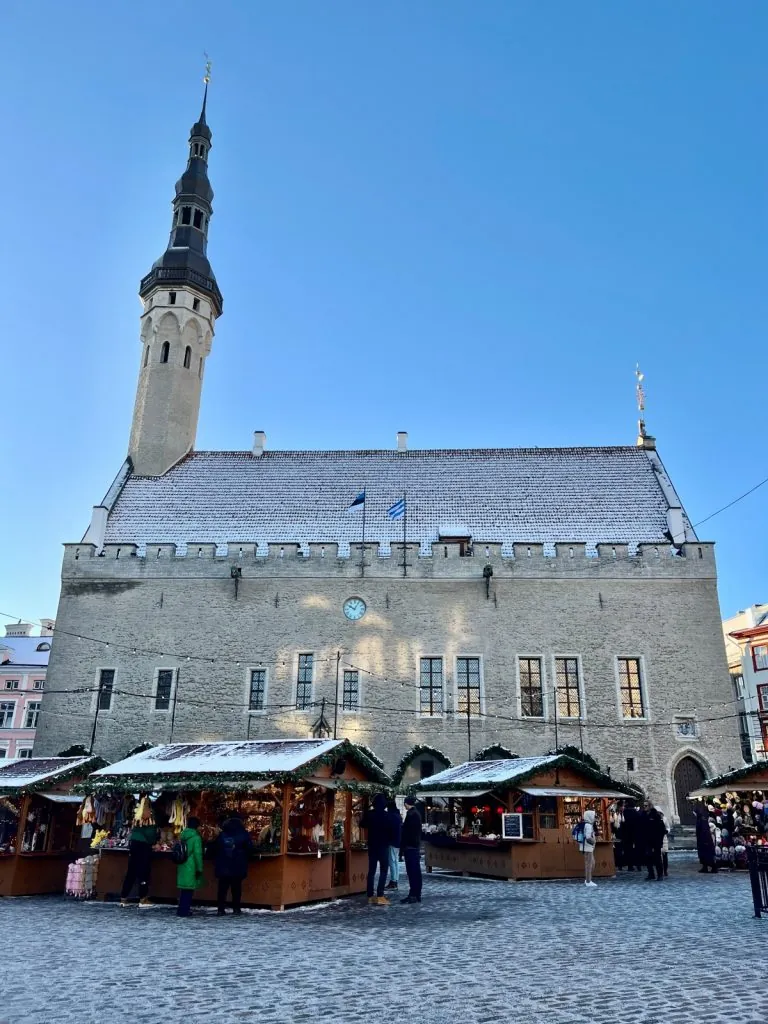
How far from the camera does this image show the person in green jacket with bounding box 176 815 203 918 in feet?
34.4

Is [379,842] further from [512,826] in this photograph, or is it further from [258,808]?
[512,826]

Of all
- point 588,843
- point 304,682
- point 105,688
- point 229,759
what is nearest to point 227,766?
point 229,759

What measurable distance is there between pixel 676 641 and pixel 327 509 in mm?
13526

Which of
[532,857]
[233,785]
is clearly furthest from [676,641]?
[233,785]

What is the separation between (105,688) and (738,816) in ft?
64.1

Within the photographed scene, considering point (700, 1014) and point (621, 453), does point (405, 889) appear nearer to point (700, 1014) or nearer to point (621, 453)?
point (700, 1014)

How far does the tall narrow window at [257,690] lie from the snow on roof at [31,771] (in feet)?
34.2

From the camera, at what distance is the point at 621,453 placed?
33.5 metres

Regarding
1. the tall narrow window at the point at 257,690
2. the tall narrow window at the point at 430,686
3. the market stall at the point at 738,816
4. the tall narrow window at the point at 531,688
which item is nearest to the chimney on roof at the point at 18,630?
the tall narrow window at the point at 257,690

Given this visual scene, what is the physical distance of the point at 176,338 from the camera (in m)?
34.5

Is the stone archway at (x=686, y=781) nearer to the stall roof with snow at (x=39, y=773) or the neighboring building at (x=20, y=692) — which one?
the stall roof with snow at (x=39, y=773)

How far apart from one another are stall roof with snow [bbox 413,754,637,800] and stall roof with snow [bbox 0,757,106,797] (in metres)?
7.30


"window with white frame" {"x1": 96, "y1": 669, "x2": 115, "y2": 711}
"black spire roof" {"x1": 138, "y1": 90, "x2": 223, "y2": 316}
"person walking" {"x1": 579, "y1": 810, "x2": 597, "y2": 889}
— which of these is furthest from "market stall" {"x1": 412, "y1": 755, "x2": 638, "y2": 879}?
"black spire roof" {"x1": 138, "y1": 90, "x2": 223, "y2": 316}

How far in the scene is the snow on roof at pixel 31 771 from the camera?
1377 centimetres
